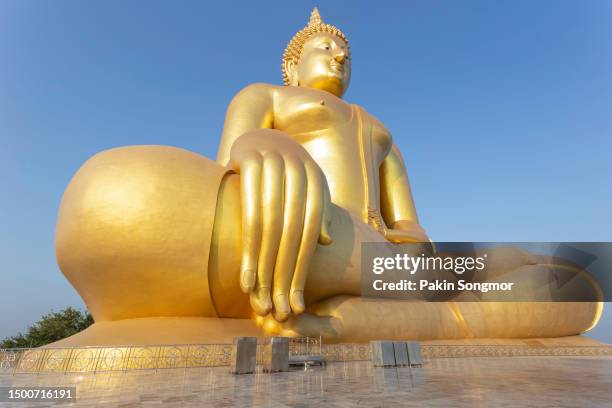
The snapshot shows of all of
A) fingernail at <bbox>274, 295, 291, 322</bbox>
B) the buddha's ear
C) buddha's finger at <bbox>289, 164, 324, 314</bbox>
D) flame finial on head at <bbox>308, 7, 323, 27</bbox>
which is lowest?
fingernail at <bbox>274, 295, 291, 322</bbox>

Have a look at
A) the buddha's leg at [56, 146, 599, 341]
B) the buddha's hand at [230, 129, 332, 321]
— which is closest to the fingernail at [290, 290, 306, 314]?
the buddha's hand at [230, 129, 332, 321]

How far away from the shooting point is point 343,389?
251 cm

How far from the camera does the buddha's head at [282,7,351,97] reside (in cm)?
859

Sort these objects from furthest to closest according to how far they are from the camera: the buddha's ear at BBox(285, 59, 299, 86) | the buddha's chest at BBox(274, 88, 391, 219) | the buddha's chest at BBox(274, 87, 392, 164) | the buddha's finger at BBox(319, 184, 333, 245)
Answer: the buddha's ear at BBox(285, 59, 299, 86) → the buddha's chest at BBox(274, 87, 392, 164) → the buddha's chest at BBox(274, 88, 391, 219) → the buddha's finger at BBox(319, 184, 333, 245)

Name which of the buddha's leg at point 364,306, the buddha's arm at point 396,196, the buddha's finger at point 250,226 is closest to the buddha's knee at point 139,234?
the buddha's leg at point 364,306

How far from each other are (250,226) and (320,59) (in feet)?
16.7

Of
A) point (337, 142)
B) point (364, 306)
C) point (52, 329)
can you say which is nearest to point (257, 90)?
point (337, 142)

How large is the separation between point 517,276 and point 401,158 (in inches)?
123

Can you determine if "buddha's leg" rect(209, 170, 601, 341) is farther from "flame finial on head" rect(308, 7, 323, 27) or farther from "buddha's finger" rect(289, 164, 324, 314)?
"flame finial on head" rect(308, 7, 323, 27)

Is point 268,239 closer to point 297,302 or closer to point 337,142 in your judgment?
point 297,302

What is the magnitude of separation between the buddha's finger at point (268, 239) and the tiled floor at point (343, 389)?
1.14 meters

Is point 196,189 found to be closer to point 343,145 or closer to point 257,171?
point 257,171

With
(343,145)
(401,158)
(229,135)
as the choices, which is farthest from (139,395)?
(401,158)

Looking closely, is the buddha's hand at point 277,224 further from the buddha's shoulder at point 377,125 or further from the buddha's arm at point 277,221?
the buddha's shoulder at point 377,125
